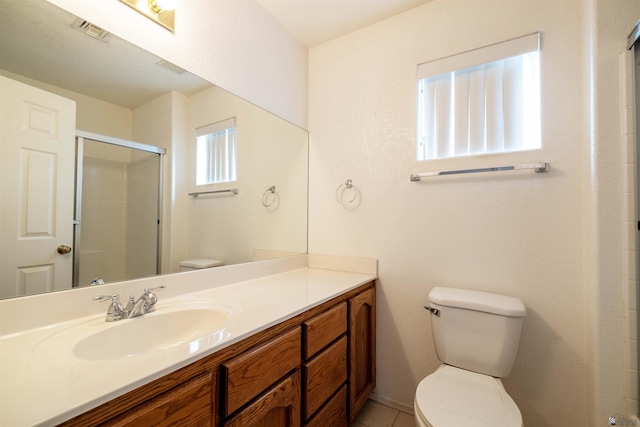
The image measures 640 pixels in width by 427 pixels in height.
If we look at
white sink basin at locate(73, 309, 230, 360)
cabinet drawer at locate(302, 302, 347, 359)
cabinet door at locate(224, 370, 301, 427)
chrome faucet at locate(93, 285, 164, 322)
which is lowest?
cabinet door at locate(224, 370, 301, 427)

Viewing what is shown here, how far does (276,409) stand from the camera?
36.9 inches

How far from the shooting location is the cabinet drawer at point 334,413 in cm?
113

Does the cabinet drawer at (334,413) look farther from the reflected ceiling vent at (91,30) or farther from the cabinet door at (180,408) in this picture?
the reflected ceiling vent at (91,30)

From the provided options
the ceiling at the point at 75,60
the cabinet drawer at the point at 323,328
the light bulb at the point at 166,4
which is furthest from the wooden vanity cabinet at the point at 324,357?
the light bulb at the point at 166,4

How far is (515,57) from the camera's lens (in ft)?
4.60

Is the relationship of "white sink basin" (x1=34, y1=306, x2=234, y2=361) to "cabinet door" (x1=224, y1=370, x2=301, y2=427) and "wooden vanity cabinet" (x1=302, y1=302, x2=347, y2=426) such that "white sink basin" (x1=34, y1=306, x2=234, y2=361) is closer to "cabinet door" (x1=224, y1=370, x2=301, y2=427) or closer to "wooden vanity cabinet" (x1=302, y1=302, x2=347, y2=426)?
"cabinet door" (x1=224, y1=370, x2=301, y2=427)

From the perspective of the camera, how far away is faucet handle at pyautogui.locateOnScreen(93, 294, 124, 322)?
2.97 feet

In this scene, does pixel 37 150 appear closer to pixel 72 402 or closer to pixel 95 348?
pixel 95 348

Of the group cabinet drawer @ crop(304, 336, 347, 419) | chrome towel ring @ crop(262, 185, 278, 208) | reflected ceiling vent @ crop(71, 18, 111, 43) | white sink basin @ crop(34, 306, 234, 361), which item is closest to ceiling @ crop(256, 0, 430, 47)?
reflected ceiling vent @ crop(71, 18, 111, 43)

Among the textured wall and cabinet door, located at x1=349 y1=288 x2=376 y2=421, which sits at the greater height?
the textured wall

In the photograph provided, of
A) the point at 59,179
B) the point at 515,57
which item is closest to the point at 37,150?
the point at 59,179

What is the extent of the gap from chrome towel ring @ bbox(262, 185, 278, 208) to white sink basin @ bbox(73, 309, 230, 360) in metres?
0.88

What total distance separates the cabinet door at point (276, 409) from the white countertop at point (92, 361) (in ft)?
0.73

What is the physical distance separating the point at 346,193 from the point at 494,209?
2.86ft
